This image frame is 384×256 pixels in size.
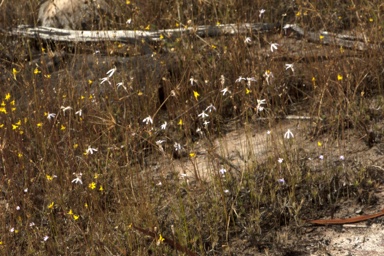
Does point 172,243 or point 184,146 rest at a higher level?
point 184,146

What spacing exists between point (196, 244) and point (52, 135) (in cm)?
137

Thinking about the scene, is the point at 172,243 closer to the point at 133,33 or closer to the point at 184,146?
the point at 184,146

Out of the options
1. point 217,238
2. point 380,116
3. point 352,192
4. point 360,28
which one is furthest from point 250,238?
point 360,28

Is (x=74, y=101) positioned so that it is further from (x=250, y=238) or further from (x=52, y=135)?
(x=250, y=238)

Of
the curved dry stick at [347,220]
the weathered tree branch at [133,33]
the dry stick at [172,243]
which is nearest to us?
the dry stick at [172,243]

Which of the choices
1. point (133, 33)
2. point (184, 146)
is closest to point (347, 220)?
point (184, 146)

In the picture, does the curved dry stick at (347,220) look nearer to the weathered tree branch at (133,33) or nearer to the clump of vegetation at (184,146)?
the clump of vegetation at (184,146)

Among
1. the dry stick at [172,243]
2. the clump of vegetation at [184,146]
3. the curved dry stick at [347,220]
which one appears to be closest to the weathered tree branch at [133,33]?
the clump of vegetation at [184,146]

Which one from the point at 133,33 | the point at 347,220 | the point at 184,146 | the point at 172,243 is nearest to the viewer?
the point at 172,243

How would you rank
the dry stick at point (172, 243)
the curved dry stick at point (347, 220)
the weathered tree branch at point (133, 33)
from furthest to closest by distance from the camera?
1. the weathered tree branch at point (133, 33)
2. the curved dry stick at point (347, 220)
3. the dry stick at point (172, 243)

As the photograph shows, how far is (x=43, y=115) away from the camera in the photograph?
15.8 ft

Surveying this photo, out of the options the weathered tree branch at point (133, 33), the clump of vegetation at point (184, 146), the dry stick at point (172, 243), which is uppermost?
the weathered tree branch at point (133, 33)

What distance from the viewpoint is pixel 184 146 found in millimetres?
4801

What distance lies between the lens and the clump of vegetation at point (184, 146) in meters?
3.80
